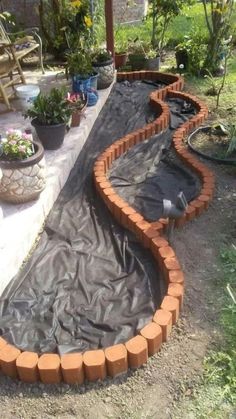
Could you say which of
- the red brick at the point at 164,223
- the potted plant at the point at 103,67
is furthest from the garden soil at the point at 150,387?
the potted plant at the point at 103,67

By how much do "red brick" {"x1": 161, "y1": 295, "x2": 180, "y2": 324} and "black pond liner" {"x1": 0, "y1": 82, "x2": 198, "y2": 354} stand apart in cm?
11

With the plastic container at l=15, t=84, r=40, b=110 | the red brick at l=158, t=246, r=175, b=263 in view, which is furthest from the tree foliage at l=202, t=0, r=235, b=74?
the red brick at l=158, t=246, r=175, b=263

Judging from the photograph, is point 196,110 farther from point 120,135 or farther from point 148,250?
point 148,250

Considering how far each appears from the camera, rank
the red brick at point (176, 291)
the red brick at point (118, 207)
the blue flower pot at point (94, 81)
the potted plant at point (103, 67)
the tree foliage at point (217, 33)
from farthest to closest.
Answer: the tree foliage at point (217, 33) → the potted plant at point (103, 67) → the blue flower pot at point (94, 81) → the red brick at point (118, 207) → the red brick at point (176, 291)

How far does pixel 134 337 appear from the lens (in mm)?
2209

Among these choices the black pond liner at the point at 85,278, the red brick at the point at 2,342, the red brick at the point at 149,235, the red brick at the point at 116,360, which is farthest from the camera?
the red brick at the point at 149,235

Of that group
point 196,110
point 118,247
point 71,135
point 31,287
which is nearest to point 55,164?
point 71,135

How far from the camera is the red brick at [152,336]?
2.19 m

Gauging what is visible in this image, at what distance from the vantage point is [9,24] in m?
7.47

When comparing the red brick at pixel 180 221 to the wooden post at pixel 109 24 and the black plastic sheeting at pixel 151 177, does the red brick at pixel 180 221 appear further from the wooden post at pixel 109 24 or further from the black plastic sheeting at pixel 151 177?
the wooden post at pixel 109 24

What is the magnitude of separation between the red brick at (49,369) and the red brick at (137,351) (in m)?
0.35

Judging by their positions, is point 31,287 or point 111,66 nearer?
point 31,287

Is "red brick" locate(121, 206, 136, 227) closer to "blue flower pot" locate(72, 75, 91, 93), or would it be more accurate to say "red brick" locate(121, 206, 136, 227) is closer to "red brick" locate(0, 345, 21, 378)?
"red brick" locate(0, 345, 21, 378)

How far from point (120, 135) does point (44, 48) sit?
3.30m
